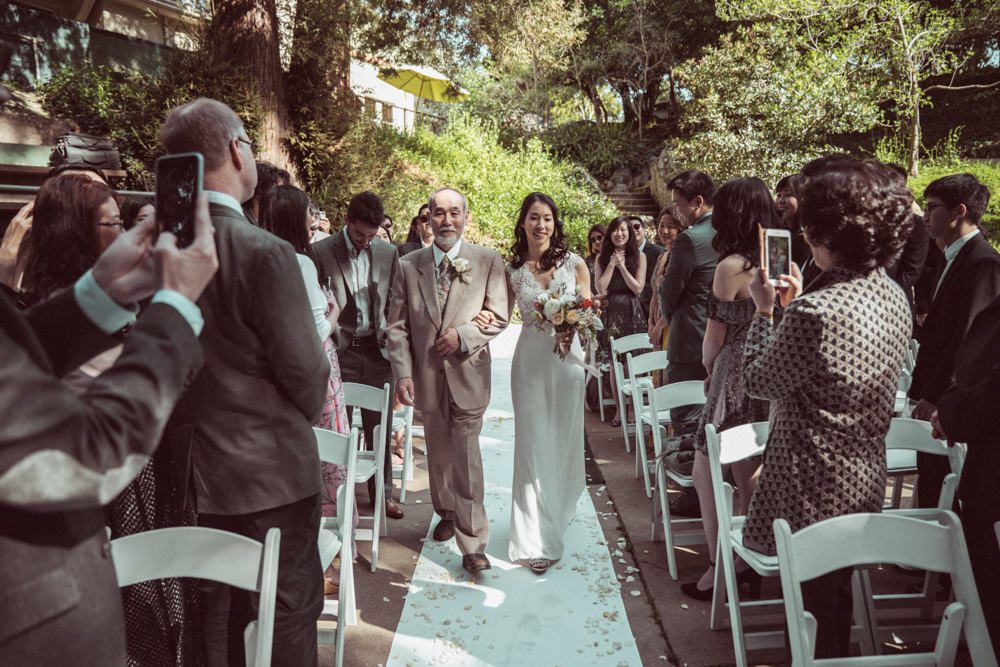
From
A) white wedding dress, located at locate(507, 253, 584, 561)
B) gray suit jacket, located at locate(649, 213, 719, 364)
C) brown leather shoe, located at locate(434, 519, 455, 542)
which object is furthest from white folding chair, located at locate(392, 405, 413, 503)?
gray suit jacket, located at locate(649, 213, 719, 364)

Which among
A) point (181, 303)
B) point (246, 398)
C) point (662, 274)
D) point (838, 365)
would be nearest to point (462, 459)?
point (246, 398)

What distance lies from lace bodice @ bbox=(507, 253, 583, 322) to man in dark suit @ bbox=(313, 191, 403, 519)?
0.96 meters

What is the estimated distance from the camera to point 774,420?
2.37 meters

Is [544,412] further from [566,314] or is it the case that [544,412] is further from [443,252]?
[443,252]

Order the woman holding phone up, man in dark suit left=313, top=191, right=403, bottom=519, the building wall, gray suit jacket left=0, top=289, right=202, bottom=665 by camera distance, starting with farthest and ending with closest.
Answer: the building wall
man in dark suit left=313, top=191, right=403, bottom=519
the woman holding phone up
gray suit jacket left=0, top=289, right=202, bottom=665

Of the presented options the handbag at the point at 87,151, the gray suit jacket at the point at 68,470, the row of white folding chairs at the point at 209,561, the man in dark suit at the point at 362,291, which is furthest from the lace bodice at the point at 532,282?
the handbag at the point at 87,151

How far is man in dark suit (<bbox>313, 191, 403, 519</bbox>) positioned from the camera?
185 inches

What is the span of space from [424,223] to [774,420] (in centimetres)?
521

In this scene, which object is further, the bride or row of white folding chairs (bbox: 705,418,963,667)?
the bride

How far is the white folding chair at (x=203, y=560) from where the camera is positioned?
179cm

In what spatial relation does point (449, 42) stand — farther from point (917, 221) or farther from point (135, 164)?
point (917, 221)

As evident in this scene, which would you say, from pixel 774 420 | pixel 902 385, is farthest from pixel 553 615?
pixel 902 385

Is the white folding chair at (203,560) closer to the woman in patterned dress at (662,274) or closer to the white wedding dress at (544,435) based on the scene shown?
the white wedding dress at (544,435)

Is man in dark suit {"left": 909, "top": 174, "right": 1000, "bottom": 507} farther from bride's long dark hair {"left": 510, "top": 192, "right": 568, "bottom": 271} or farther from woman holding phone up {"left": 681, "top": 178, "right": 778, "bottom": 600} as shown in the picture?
bride's long dark hair {"left": 510, "top": 192, "right": 568, "bottom": 271}
